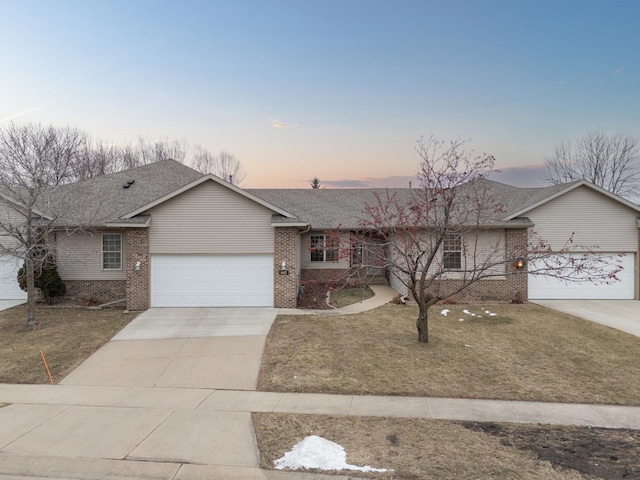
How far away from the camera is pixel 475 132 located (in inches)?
687

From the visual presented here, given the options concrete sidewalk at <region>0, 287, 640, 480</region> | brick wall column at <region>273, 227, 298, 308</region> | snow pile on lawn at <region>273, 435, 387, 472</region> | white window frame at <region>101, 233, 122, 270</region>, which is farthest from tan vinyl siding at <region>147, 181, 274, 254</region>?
snow pile on lawn at <region>273, 435, 387, 472</region>

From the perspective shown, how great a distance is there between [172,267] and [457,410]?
38.0 ft

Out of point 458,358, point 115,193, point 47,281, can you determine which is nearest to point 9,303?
point 47,281

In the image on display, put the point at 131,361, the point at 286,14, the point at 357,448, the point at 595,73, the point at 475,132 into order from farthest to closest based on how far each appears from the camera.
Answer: the point at 595,73, the point at 475,132, the point at 286,14, the point at 131,361, the point at 357,448

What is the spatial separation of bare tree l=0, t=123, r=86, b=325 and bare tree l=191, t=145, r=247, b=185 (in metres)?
29.2

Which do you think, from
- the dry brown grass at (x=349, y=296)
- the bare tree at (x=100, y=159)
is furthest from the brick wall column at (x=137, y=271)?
the bare tree at (x=100, y=159)

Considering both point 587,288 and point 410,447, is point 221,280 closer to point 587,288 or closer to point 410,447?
point 410,447

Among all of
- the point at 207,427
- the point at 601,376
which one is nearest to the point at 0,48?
the point at 207,427

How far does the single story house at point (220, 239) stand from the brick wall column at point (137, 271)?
37 mm

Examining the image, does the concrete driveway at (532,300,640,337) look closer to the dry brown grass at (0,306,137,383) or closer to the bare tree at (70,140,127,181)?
the dry brown grass at (0,306,137,383)

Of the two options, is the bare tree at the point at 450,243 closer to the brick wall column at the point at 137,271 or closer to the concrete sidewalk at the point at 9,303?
the brick wall column at the point at 137,271

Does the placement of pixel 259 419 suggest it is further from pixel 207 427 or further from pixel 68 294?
pixel 68 294

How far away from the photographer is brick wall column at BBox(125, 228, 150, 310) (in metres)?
14.8

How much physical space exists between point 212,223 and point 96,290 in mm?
6132
